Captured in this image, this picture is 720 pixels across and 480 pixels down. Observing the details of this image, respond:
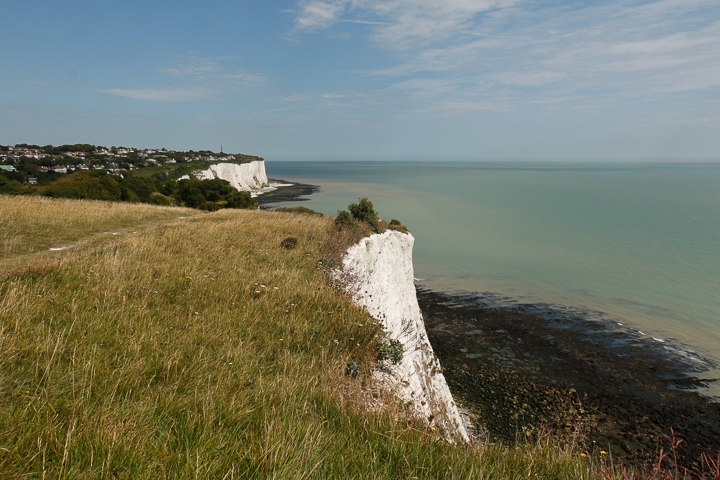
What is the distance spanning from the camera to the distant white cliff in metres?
109

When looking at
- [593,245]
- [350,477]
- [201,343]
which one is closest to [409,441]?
[350,477]

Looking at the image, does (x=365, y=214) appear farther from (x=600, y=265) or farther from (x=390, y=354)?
(x=600, y=265)

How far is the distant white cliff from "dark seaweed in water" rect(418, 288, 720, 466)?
90792mm

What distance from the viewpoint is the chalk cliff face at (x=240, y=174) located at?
109 metres

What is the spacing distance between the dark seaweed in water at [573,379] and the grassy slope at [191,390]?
10.9 metres

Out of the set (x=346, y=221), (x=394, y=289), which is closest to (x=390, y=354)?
(x=346, y=221)

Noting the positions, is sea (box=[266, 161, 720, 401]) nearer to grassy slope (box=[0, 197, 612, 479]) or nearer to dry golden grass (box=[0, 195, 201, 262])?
grassy slope (box=[0, 197, 612, 479])

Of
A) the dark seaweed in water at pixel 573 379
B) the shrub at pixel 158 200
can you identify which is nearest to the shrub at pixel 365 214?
the dark seaweed in water at pixel 573 379

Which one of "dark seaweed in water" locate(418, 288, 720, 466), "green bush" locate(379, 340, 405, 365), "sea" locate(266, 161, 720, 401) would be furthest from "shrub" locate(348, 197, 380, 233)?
"green bush" locate(379, 340, 405, 365)

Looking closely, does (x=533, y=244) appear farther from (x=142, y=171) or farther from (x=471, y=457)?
(x=142, y=171)

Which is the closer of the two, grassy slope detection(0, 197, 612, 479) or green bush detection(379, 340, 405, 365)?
grassy slope detection(0, 197, 612, 479)

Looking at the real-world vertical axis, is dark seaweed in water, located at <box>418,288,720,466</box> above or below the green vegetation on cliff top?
below

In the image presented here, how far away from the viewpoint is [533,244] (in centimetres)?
5206

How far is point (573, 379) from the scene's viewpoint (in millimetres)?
20531
